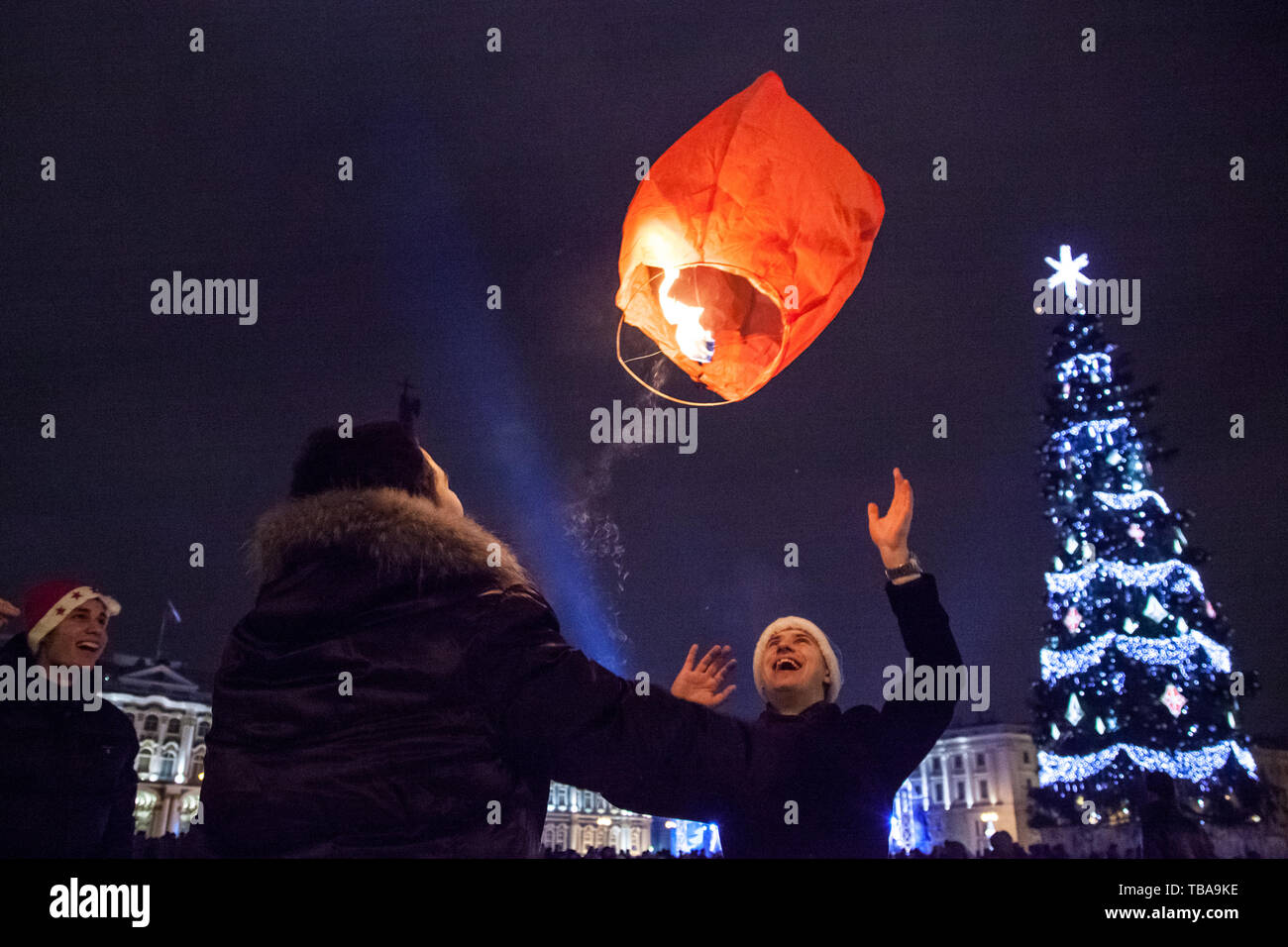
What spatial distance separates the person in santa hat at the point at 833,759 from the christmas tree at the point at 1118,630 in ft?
28.1

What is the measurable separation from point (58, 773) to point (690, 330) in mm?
2971

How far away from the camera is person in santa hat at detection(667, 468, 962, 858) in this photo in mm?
2857

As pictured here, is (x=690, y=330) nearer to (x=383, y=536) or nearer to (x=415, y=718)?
(x=383, y=536)

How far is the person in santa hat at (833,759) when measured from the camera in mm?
2857

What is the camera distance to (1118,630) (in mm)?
11047

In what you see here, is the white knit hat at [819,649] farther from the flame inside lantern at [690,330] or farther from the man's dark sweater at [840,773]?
the flame inside lantern at [690,330]

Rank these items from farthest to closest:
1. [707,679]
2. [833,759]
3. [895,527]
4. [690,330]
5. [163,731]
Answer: [163,731] < [690,330] < [895,527] < [707,679] < [833,759]

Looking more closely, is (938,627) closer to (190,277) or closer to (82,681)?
(82,681)

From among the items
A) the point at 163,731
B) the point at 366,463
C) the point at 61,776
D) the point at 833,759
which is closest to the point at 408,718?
the point at 366,463

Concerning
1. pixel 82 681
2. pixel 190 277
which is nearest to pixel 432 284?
pixel 190 277

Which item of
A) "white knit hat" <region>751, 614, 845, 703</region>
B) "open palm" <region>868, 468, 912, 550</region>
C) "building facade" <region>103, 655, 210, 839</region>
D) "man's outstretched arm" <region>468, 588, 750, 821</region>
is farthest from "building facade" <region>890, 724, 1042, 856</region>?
"man's outstretched arm" <region>468, 588, 750, 821</region>

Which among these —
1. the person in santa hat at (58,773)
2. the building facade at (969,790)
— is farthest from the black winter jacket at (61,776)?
the building facade at (969,790)

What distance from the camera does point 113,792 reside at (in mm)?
3688

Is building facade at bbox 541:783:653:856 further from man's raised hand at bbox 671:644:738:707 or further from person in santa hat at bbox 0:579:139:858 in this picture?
man's raised hand at bbox 671:644:738:707
